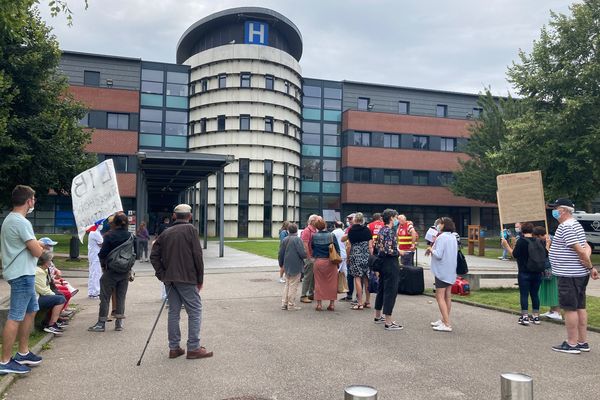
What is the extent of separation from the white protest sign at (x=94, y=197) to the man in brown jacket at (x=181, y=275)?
3037 mm

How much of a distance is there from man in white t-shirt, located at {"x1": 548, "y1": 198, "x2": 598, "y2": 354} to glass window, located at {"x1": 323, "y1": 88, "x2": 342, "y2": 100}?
139 ft

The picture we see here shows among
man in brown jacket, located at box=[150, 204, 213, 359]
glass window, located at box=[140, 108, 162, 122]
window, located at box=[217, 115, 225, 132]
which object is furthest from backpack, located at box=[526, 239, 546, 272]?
glass window, located at box=[140, 108, 162, 122]

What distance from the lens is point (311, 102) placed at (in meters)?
47.3

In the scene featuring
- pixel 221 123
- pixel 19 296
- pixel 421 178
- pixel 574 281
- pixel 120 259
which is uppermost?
pixel 221 123

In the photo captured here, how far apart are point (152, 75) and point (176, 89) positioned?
2349 millimetres

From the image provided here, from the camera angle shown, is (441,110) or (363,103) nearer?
(363,103)

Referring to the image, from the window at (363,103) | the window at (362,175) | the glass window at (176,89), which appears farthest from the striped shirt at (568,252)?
the window at (363,103)

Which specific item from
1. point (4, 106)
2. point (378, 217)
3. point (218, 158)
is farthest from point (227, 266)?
point (4, 106)

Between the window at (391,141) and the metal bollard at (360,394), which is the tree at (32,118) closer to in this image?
the metal bollard at (360,394)

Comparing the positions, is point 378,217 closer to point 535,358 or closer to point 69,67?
point 535,358

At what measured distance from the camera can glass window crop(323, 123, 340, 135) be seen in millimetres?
47594

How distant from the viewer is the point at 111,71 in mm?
41719

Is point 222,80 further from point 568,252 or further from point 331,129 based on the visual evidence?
point 568,252

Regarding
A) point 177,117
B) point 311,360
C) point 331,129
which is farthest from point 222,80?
point 311,360
